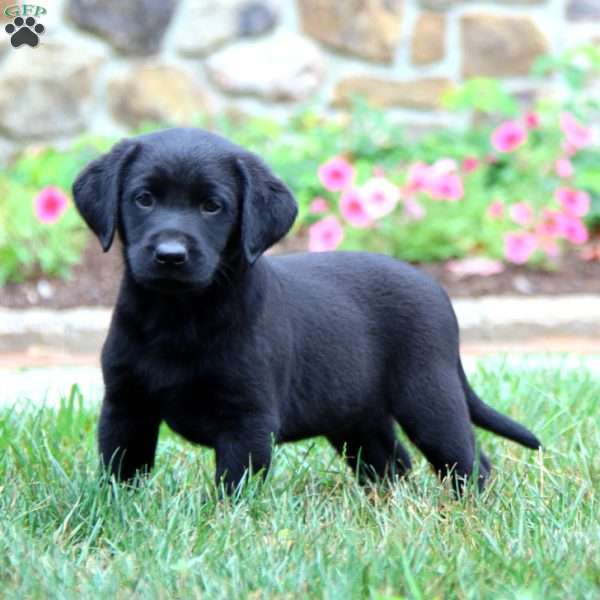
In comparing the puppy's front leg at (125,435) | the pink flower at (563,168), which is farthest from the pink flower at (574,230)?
the puppy's front leg at (125,435)

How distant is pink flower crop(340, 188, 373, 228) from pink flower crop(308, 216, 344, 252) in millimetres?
82

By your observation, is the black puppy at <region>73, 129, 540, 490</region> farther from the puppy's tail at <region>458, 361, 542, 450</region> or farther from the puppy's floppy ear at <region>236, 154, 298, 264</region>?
the puppy's tail at <region>458, 361, 542, 450</region>

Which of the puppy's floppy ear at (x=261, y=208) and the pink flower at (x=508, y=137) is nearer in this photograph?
the puppy's floppy ear at (x=261, y=208)

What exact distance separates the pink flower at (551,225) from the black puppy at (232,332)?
11.8 feet

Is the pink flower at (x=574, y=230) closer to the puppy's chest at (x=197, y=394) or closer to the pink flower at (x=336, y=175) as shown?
the pink flower at (x=336, y=175)

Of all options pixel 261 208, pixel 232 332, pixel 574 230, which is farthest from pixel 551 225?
pixel 232 332

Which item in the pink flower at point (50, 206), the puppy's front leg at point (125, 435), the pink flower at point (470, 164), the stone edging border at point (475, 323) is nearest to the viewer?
the puppy's front leg at point (125, 435)

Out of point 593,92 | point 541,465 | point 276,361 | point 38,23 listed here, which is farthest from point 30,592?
point 593,92

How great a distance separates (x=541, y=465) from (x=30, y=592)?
1.59 m

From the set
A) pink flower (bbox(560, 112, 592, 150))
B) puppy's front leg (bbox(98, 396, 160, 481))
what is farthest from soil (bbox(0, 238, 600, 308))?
puppy's front leg (bbox(98, 396, 160, 481))

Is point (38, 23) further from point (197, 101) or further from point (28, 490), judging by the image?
point (28, 490)

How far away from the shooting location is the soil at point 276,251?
6746 mm

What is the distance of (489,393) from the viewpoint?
4.57 m

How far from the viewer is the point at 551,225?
7098 millimetres
